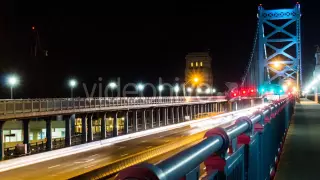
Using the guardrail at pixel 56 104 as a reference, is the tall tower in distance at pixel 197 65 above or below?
above

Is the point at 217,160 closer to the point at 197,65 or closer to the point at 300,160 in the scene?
the point at 300,160

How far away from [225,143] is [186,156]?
41.5 inches

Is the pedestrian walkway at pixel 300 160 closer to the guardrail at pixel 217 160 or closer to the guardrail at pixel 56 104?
the guardrail at pixel 217 160

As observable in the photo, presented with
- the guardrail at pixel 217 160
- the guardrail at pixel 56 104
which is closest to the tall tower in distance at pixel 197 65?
the guardrail at pixel 56 104

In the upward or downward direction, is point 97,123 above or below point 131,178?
below

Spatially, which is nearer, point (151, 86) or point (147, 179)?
point (147, 179)

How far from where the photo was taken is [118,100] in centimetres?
6047

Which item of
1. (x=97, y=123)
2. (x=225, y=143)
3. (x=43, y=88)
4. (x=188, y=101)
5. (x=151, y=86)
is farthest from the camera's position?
(x=151, y=86)

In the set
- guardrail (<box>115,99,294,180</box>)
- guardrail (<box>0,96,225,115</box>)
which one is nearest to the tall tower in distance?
guardrail (<box>0,96,225,115</box>)

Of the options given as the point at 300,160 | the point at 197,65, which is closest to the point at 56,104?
the point at 300,160

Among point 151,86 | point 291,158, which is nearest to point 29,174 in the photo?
point 291,158

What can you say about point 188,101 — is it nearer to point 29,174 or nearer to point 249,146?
point 29,174

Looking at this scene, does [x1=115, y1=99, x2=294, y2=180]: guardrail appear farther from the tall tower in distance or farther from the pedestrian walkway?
the tall tower in distance

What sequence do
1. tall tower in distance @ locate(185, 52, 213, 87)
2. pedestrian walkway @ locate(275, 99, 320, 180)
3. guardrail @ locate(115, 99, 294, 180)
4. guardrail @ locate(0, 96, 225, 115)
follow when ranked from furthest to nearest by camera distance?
tall tower in distance @ locate(185, 52, 213, 87)
guardrail @ locate(0, 96, 225, 115)
pedestrian walkway @ locate(275, 99, 320, 180)
guardrail @ locate(115, 99, 294, 180)
